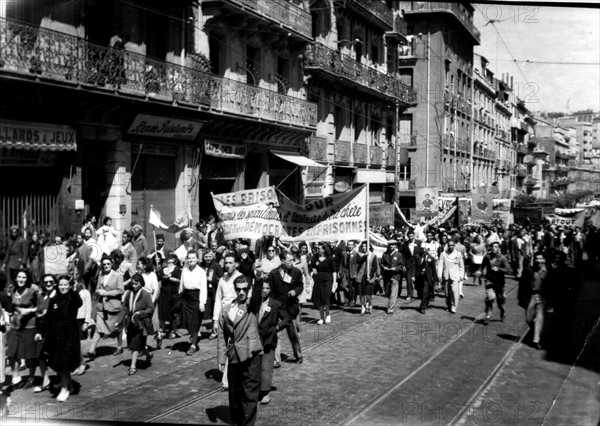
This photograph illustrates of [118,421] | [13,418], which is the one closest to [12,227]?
[13,418]

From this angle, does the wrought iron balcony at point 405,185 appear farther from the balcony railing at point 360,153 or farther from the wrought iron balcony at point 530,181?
the wrought iron balcony at point 530,181

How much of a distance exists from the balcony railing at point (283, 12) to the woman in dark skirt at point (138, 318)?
511 inches

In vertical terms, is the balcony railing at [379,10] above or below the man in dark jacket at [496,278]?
above

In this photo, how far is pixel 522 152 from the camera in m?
68.1

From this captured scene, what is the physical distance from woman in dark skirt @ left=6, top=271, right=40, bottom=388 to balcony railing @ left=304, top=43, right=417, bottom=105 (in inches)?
813

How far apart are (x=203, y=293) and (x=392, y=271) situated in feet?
19.7

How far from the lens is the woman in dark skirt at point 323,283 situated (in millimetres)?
14602

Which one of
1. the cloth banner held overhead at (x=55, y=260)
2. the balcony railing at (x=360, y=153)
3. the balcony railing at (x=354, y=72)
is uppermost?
the balcony railing at (x=354, y=72)

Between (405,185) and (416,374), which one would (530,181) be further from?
(416,374)

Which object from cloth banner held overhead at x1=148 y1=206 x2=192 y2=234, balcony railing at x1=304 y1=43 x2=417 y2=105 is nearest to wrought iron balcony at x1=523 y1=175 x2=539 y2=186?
balcony railing at x1=304 y1=43 x2=417 y2=105

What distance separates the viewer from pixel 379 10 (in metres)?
35.7

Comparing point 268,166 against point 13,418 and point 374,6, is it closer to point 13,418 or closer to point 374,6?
point 374,6

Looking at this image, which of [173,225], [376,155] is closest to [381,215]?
[376,155]

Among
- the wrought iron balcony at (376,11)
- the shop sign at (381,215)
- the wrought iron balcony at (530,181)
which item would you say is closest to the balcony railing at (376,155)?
the shop sign at (381,215)
